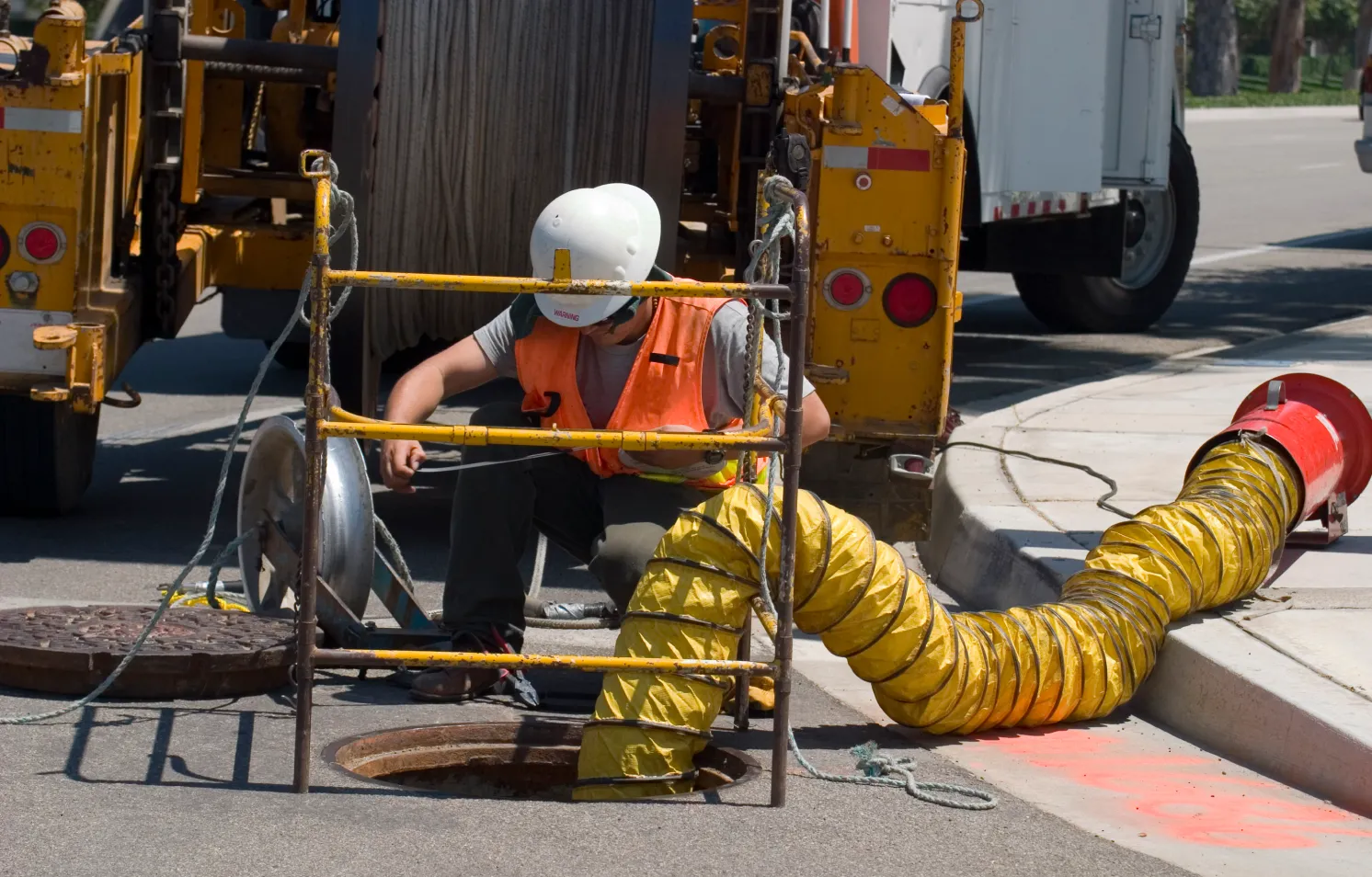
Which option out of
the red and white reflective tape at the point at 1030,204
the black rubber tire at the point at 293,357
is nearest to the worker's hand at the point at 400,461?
the red and white reflective tape at the point at 1030,204

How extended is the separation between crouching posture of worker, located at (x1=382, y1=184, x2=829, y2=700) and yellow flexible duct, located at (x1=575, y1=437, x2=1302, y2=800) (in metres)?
0.43

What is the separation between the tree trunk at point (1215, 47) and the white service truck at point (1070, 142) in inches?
1385

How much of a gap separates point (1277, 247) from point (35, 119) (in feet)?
49.4

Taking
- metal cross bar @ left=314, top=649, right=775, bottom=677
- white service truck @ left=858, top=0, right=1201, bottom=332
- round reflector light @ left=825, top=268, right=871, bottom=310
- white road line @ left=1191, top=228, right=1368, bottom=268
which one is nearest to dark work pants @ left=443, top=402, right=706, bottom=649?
metal cross bar @ left=314, top=649, right=775, bottom=677

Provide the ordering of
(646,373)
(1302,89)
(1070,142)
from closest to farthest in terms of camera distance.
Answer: (646,373), (1070,142), (1302,89)

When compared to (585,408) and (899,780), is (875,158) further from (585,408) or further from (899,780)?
(899,780)

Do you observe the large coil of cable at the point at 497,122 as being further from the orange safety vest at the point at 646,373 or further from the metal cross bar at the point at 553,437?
the metal cross bar at the point at 553,437

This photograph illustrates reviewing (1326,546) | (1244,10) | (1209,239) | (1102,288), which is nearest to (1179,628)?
(1326,546)

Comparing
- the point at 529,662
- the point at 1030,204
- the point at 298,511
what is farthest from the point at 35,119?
the point at 1030,204

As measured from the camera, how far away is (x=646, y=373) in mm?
5301

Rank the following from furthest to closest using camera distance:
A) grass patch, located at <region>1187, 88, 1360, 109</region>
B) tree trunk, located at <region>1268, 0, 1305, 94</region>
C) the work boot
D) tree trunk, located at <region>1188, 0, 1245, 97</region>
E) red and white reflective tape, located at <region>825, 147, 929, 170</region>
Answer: tree trunk, located at <region>1268, 0, 1305, 94</region> < tree trunk, located at <region>1188, 0, 1245, 97</region> < grass patch, located at <region>1187, 88, 1360, 109</region> < red and white reflective tape, located at <region>825, 147, 929, 170</region> < the work boot

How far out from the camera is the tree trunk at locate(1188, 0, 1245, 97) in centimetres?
4712

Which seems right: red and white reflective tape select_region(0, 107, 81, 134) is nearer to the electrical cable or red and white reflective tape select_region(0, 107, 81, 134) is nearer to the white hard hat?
the white hard hat

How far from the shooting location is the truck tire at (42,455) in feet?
23.6
